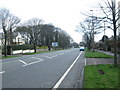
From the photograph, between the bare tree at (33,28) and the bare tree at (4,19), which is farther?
the bare tree at (33,28)

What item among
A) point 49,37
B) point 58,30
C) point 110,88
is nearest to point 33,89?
point 110,88

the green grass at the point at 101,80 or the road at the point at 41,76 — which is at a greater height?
the green grass at the point at 101,80

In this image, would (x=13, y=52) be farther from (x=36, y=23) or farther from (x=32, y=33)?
(x=36, y=23)

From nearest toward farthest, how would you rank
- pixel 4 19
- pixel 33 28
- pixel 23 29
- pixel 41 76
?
pixel 41 76 → pixel 4 19 → pixel 33 28 → pixel 23 29

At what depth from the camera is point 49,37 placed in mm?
74000

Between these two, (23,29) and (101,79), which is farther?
(23,29)

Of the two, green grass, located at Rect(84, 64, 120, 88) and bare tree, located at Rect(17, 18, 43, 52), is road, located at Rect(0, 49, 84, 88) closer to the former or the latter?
green grass, located at Rect(84, 64, 120, 88)

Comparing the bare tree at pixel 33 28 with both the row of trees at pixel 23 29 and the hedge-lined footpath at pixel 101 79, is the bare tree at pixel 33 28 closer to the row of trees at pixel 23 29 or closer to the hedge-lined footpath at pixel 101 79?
the row of trees at pixel 23 29

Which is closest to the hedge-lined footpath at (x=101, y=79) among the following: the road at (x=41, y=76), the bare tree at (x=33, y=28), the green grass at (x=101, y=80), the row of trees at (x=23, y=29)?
the green grass at (x=101, y=80)

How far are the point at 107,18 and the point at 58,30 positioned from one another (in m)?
77.3

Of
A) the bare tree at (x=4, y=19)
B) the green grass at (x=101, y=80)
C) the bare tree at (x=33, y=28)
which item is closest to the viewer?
the green grass at (x=101, y=80)

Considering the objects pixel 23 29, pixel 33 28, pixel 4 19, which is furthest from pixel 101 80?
pixel 23 29

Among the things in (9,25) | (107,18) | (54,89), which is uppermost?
(9,25)

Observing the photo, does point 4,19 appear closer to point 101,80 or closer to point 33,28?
point 33,28
